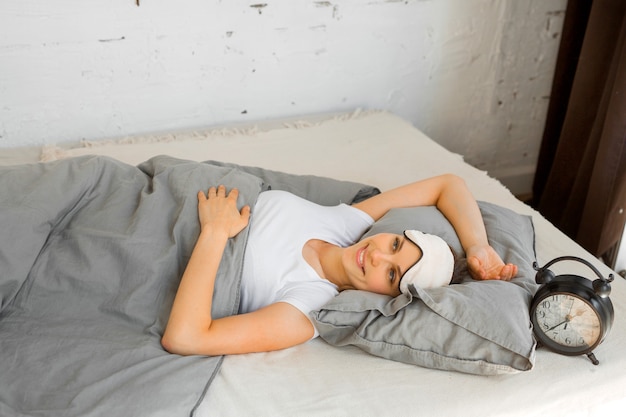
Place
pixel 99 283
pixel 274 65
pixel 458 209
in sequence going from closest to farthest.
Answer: pixel 99 283, pixel 458 209, pixel 274 65

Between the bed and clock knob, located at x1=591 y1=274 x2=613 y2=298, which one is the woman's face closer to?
the bed

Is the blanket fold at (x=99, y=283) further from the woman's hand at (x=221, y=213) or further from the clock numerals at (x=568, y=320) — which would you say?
the clock numerals at (x=568, y=320)

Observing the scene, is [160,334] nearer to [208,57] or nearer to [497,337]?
[497,337]

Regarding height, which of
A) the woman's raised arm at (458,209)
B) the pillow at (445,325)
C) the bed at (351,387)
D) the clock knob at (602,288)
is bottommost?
the bed at (351,387)

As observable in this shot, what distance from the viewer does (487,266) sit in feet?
4.32

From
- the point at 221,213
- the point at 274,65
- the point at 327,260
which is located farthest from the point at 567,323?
the point at 274,65

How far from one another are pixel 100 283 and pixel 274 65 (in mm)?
1126

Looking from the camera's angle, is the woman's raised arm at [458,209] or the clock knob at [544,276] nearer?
the clock knob at [544,276]

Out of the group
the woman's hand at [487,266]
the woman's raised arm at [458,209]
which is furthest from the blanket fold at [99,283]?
the woman's hand at [487,266]

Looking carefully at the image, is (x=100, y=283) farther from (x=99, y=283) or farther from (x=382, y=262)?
(x=382, y=262)

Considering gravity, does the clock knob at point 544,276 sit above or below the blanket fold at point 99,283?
above

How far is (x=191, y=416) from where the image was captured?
1046mm

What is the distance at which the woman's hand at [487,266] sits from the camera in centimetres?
129

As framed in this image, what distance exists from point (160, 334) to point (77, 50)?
1072 millimetres
